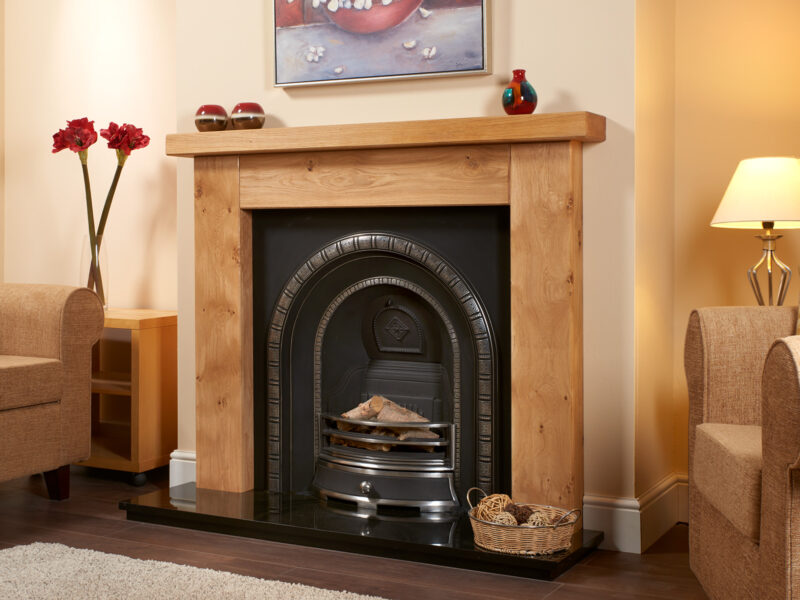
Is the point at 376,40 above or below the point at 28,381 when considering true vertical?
above

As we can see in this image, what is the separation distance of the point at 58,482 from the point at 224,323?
34.5 inches

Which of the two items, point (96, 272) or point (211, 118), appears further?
point (96, 272)

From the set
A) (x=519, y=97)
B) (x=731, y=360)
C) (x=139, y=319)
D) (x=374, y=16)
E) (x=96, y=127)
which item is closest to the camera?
(x=731, y=360)

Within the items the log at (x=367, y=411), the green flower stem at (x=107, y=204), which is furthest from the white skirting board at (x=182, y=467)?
the green flower stem at (x=107, y=204)

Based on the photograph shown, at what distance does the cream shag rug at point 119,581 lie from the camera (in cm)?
257

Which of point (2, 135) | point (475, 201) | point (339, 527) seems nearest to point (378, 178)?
point (475, 201)

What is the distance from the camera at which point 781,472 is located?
1915mm

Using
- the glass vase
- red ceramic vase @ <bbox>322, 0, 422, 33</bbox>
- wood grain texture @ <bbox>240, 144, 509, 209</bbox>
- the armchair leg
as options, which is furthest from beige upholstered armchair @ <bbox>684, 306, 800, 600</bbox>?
the glass vase

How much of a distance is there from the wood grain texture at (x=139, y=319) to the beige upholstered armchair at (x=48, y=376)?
267mm

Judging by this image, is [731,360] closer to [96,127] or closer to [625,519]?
[625,519]

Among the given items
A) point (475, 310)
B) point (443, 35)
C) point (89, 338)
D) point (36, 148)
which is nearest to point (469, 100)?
point (443, 35)

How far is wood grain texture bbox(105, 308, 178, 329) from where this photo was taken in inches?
152

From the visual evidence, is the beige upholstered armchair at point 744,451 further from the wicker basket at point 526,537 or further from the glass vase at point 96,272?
the glass vase at point 96,272

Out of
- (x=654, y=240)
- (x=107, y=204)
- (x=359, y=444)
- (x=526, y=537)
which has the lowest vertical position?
(x=526, y=537)
